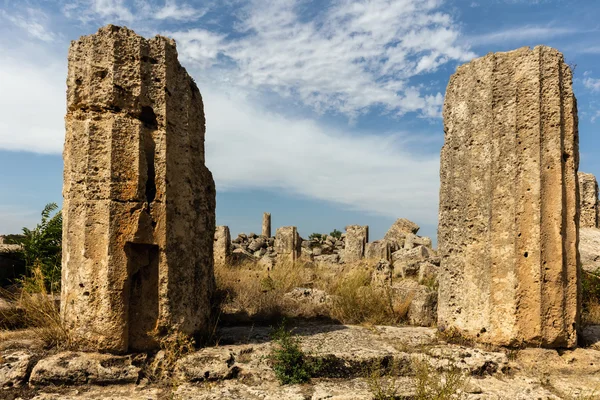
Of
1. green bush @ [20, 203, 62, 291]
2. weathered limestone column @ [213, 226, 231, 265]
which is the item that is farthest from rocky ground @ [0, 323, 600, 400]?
weathered limestone column @ [213, 226, 231, 265]

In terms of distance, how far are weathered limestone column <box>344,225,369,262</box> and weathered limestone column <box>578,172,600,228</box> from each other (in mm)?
7261

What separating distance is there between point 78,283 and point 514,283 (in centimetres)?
399

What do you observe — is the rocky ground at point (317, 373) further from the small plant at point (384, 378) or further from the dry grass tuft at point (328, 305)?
the dry grass tuft at point (328, 305)

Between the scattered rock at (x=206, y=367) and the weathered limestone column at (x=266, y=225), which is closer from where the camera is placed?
the scattered rock at (x=206, y=367)

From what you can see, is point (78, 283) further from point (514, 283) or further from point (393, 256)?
point (393, 256)

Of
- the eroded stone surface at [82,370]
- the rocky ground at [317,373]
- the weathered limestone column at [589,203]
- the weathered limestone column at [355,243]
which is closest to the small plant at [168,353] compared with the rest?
the rocky ground at [317,373]

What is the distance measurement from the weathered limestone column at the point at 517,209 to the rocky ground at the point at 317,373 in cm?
31

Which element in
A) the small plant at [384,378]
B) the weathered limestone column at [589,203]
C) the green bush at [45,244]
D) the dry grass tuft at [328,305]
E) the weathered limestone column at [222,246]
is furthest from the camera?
the weathered limestone column at [589,203]

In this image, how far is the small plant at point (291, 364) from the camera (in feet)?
12.3

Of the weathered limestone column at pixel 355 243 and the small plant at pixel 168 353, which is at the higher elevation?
the weathered limestone column at pixel 355 243

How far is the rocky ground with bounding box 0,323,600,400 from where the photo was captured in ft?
11.6

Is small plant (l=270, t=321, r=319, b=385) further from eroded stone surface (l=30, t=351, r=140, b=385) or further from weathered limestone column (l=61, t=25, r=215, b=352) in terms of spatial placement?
eroded stone surface (l=30, t=351, r=140, b=385)

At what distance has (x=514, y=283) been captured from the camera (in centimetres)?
436

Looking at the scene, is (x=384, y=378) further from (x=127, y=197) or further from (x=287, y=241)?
(x=287, y=241)
